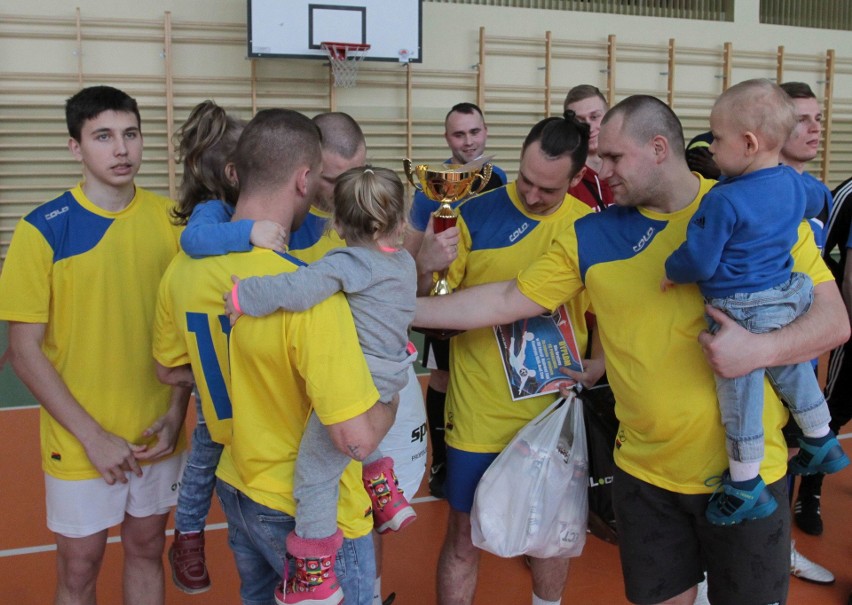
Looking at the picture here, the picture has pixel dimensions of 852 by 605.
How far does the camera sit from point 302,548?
1597mm

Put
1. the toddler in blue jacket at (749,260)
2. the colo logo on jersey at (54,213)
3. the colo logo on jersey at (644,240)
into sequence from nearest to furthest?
1. the toddler in blue jacket at (749,260)
2. the colo logo on jersey at (644,240)
3. the colo logo on jersey at (54,213)

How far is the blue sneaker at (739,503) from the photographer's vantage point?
181 centimetres

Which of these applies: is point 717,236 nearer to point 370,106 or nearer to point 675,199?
point 675,199

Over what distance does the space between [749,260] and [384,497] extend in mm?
1069

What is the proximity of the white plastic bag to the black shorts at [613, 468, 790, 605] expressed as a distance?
197 millimetres

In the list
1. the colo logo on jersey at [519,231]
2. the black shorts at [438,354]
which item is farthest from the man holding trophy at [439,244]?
the colo logo on jersey at [519,231]

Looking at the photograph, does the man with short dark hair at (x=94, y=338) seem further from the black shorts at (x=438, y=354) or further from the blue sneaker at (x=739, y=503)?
the black shorts at (x=438, y=354)

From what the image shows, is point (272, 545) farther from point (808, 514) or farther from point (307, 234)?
point (808, 514)

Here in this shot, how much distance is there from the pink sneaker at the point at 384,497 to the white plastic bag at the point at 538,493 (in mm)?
430

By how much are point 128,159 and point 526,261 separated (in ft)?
4.17

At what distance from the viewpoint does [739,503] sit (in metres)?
1.81

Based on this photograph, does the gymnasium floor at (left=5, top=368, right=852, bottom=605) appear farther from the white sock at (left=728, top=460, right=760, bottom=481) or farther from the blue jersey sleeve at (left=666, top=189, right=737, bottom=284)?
the blue jersey sleeve at (left=666, top=189, right=737, bottom=284)

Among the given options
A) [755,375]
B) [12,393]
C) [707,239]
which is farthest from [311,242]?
[12,393]

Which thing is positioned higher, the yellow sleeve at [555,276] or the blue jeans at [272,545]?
the yellow sleeve at [555,276]
